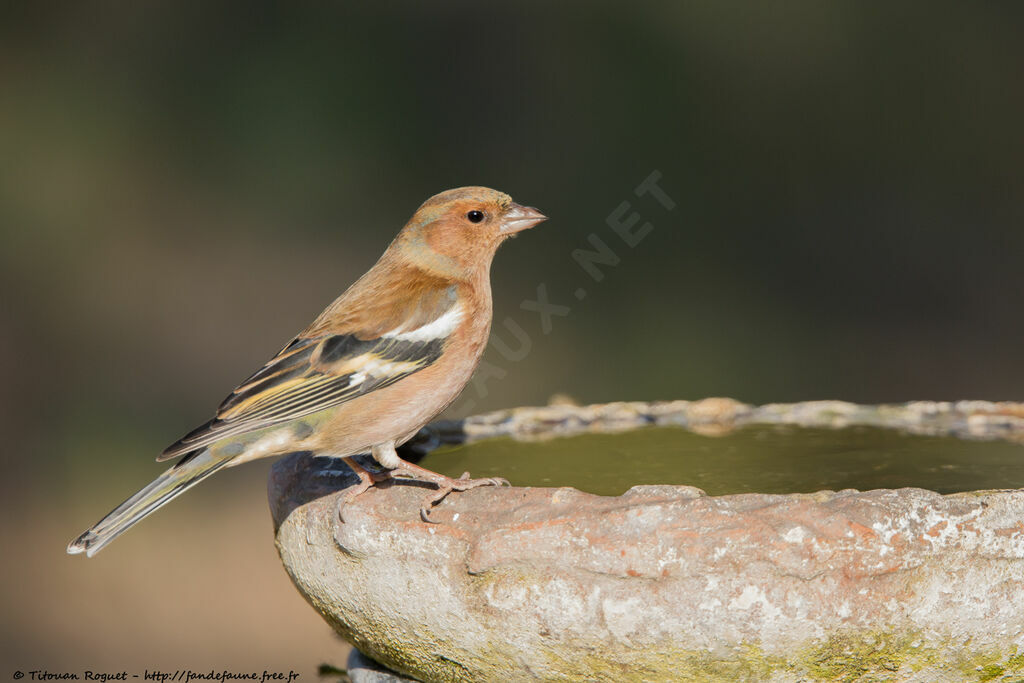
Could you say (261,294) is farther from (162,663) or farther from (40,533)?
(162,663)

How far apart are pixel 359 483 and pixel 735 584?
3.41 feet

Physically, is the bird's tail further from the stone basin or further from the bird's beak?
the bird's beak

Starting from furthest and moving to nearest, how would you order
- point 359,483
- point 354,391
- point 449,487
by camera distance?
point 354,391
point 359,483
point 449,487

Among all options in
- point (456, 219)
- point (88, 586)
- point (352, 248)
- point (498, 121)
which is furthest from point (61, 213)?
point (456, 219)

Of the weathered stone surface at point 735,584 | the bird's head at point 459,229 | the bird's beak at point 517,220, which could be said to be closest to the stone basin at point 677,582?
the weathered stone surface at point 735,584

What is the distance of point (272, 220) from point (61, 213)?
64.3 inches

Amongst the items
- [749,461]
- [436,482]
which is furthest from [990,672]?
[436,482]

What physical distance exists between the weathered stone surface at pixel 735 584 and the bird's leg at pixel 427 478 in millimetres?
90

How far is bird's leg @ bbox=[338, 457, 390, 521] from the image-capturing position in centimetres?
273

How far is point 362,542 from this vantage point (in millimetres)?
2654

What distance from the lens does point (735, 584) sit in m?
2.28

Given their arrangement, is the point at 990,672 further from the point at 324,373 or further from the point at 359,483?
the point at 324,373

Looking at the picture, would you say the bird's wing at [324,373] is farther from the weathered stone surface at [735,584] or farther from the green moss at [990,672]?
the green moss at [990,672]

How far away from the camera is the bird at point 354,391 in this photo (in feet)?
9.93
